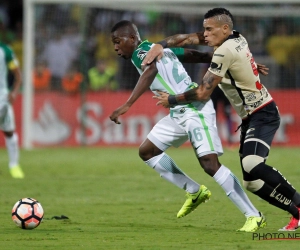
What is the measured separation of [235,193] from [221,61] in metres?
1.35

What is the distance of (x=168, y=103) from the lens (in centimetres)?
755

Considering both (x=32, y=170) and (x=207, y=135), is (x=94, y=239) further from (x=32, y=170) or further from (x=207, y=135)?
(x=32, y=170)

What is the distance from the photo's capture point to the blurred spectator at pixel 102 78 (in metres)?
21.5

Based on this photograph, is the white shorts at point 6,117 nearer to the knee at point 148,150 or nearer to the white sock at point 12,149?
the white sock at point 12,149

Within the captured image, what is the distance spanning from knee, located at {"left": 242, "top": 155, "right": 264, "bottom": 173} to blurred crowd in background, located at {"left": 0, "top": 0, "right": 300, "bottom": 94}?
14090 millimetres

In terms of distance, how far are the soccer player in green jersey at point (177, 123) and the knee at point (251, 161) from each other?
43 cm

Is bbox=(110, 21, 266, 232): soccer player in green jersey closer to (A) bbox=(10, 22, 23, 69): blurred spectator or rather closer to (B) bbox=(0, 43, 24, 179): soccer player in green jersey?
(B) bbox=(0, 43, 24, 179): soccer player in green jersey

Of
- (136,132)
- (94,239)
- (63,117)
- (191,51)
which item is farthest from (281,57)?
(94,239)

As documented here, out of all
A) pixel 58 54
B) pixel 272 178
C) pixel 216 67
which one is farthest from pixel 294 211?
pixel 58 54

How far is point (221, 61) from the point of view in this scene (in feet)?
23.5

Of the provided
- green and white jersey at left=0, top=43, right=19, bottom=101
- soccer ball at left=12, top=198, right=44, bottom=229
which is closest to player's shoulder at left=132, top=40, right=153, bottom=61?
soccer ball at left=12, top=198, right=44, bottom=229

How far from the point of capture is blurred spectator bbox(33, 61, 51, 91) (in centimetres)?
2158

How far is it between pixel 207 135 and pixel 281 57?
14.7 meters

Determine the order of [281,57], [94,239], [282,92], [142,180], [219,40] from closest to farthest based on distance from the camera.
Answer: [94,239] < [219,40] < [142,180] < [282,92] < [281,57]
